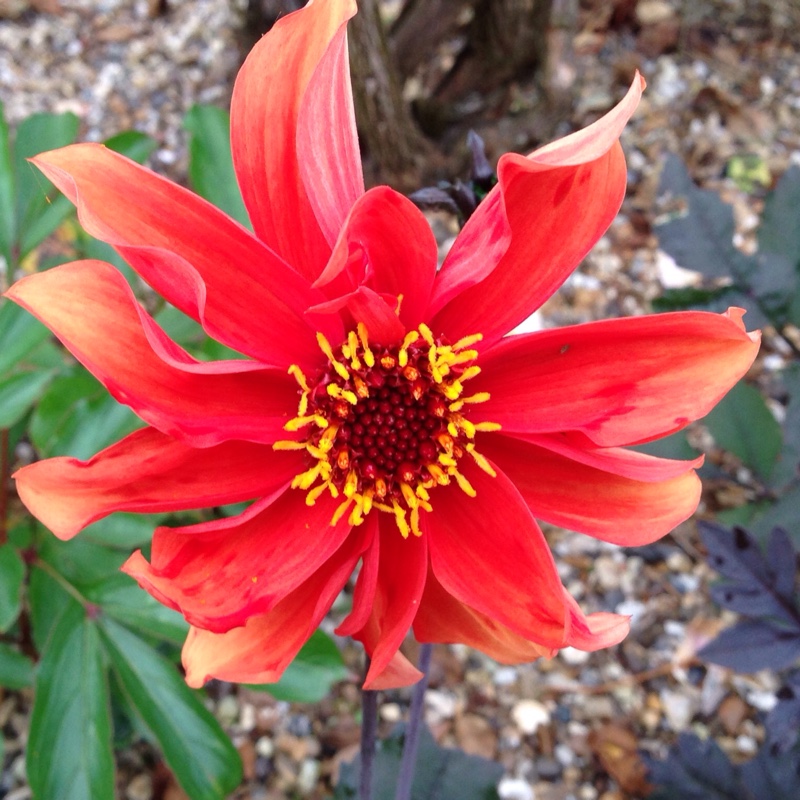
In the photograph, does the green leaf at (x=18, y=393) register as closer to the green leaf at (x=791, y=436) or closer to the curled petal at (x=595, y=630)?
the curled petal at (x=595, y=630)

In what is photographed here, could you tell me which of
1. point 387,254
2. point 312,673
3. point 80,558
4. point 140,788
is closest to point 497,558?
point 387,254

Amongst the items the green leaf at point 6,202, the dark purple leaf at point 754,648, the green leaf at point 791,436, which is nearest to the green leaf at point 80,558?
the green leaf at point 6,202

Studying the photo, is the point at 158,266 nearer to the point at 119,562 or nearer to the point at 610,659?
the point at 119,562

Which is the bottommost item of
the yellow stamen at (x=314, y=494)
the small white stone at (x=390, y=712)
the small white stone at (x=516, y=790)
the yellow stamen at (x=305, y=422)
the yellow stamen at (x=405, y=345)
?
the small white stone at (x=516, y=790)

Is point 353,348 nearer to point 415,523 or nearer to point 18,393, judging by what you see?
point 415,523

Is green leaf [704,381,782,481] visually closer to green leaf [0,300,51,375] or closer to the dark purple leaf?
the dark purple leaf

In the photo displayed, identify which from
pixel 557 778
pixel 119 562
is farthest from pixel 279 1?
pixel 557 778
